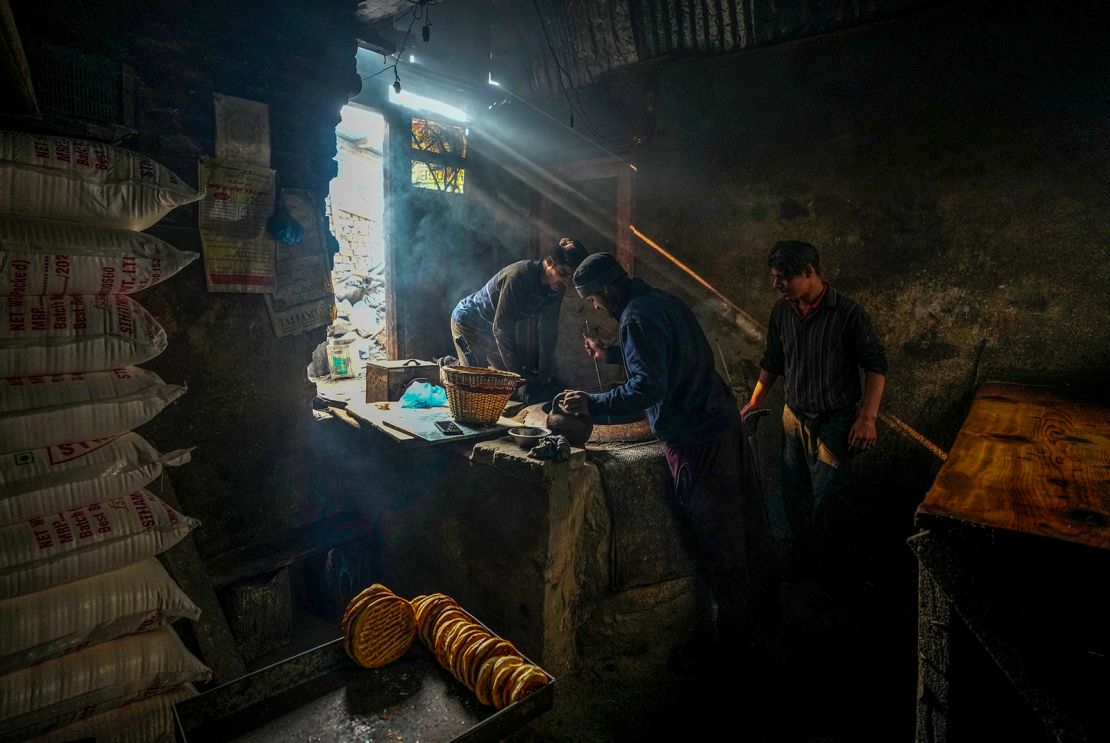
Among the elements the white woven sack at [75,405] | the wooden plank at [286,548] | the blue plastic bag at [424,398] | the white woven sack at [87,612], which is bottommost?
the wooden plank at [286,548]

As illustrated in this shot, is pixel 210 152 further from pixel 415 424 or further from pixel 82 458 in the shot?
pixel 415 424

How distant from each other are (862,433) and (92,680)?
4647 millimetres

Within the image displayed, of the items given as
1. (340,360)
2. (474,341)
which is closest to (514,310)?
(474,341)

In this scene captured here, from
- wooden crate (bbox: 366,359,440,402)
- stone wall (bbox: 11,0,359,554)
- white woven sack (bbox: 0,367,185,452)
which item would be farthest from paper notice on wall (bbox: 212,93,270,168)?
wooden crate (bbox: 366,359,440,402)

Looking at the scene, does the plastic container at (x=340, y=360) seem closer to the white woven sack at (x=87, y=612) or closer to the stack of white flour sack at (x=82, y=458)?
the stack of white flour sack at (x=82, y=458)

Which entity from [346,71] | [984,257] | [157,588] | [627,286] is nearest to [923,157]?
[984,257]

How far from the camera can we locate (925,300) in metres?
4.86

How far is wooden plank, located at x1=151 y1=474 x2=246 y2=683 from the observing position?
10.8 feet

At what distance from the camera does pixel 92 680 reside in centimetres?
238

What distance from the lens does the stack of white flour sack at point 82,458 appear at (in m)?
2.27

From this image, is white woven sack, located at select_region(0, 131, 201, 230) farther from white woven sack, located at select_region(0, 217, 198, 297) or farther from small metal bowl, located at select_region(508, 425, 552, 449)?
small metal bowl, located at select_region(508, 425, 552, 449)

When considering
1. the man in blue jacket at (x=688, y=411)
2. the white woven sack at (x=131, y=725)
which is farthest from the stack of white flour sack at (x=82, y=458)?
the man in blue jacket at (x=688, y=411)

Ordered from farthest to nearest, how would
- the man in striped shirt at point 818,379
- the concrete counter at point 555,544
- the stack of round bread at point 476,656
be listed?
1. the man in striped shirt at point 818,379
2. the concrete counter at point 555,544
3. the stack of round bread at point 476,656

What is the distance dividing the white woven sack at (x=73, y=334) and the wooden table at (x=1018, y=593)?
330cm
